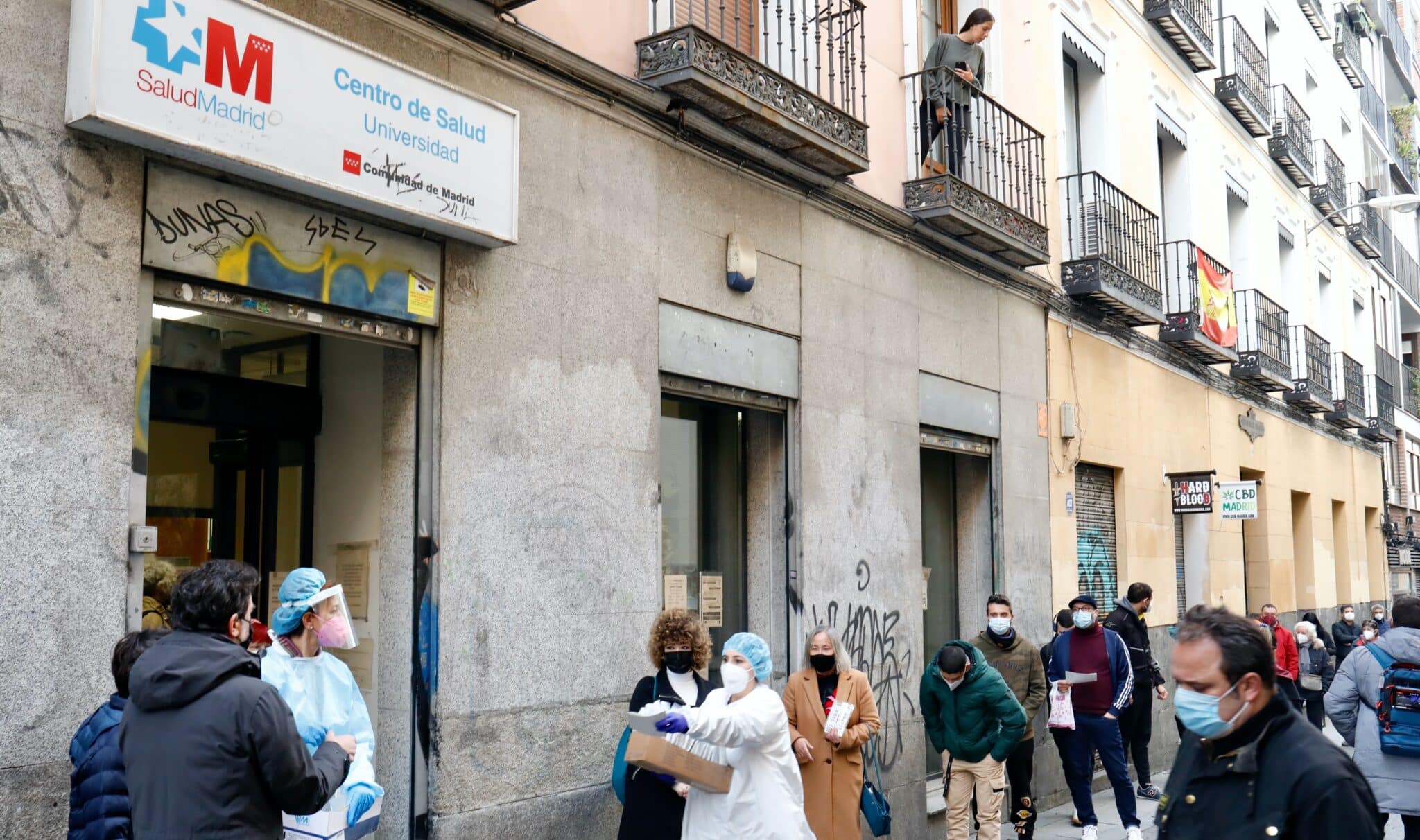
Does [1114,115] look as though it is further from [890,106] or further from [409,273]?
[409,273]

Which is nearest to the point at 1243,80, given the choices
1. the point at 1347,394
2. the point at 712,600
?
the point at 1347,394

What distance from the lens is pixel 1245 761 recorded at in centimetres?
311

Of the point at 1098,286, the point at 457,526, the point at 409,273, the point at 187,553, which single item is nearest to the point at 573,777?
the point at 457,526

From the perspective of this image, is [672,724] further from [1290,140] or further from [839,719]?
[1290,140]

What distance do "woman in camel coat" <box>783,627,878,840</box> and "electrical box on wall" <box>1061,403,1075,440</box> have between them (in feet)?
18.9

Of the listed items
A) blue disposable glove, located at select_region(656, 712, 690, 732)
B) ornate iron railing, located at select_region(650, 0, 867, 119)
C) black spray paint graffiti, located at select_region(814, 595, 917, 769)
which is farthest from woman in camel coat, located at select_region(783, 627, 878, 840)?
ornate iron railing, located at select_region(650, 0, 867, 119)

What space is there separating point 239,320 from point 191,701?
3.37m

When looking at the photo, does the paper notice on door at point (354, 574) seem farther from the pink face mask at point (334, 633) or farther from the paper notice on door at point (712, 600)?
Answer: the paper notice on door at point (712, 600)

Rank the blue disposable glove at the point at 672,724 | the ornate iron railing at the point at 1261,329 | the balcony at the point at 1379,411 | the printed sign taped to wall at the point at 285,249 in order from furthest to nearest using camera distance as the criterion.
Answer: the balcony at the point at 1379,411 < the ornate iron railing at the point at 1261,329 < the printed sign taped to wall at the point at 285,249 < the blue disposable glove at the point at 672,724

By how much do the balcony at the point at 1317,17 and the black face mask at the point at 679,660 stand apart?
2161 centimetres

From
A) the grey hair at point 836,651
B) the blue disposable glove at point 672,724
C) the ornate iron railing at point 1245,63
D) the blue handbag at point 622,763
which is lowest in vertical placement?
the blue handbag at point 622,763

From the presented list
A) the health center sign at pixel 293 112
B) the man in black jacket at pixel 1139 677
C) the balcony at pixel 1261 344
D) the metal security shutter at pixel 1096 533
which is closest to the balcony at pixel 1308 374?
the balcony at pixel 1261 344

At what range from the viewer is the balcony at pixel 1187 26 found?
1506cm

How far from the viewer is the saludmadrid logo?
4.72 m
